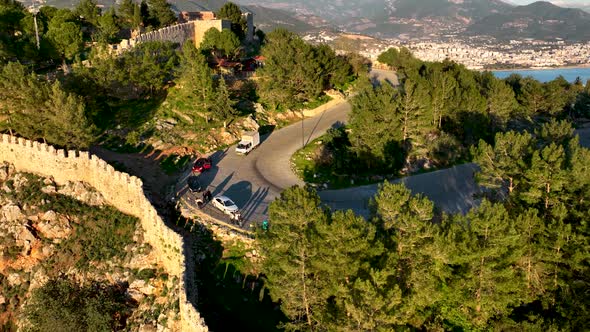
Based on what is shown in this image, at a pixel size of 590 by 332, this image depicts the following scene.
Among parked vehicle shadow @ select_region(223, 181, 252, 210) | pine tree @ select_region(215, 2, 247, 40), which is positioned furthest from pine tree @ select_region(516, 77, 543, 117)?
pine tree @ select_region(215, 2, 247, 40)

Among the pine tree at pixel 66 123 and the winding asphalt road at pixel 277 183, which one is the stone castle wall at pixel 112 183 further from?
the winding asphalt road at pixel 277 183

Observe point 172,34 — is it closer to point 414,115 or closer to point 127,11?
point 127,11

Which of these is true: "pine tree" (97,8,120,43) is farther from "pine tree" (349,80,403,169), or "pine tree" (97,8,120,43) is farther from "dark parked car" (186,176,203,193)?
"pine tree" (349,80,403,169)

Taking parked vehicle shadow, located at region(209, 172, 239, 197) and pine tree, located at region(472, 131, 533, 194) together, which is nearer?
pine tree, located at region(472, 131, 533, 194)

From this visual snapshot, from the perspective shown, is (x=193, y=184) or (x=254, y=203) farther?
(x=193, y=184)

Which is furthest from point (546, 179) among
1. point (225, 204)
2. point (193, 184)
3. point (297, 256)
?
point (193, 184)

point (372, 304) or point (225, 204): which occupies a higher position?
point (372, 304)
